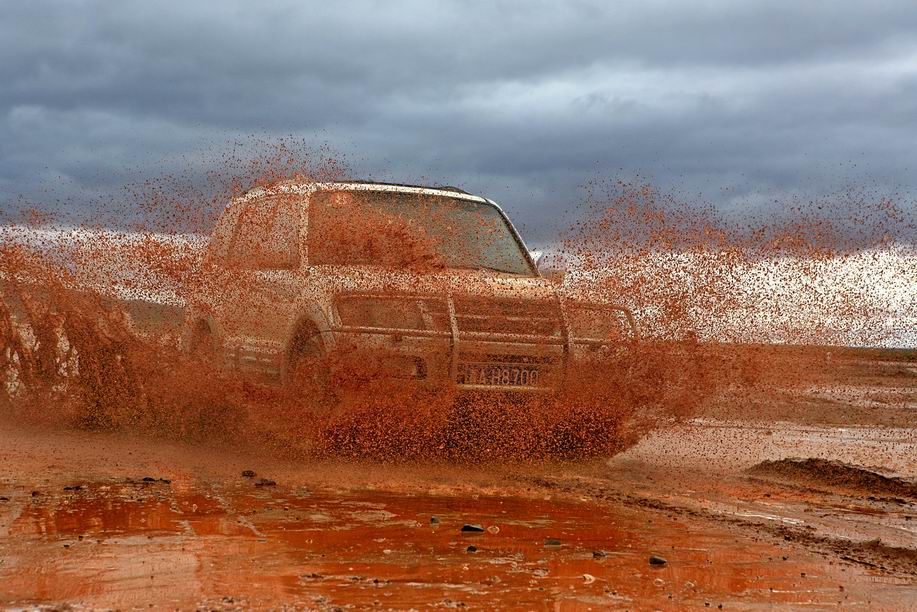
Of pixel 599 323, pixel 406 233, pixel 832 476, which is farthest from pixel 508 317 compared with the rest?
pixel 832 476

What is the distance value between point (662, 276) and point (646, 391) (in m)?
1.19

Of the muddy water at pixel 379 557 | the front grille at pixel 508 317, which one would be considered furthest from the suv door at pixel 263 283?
the muddy water at pixel 379 557

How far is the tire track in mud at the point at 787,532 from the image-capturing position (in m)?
5.76

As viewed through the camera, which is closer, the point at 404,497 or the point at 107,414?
the point at 404,497

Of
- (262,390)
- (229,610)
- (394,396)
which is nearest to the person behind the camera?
(229,610)

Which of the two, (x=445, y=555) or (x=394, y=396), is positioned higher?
(x=394, y=396)

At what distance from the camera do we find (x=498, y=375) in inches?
325

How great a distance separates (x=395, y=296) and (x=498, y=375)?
3.19 feet

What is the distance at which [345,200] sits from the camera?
30.6ft

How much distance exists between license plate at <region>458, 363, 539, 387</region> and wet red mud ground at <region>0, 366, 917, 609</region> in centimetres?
70

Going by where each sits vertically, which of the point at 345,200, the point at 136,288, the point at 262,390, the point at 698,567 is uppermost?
the point at 345,200

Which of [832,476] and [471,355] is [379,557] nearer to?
[471,355]

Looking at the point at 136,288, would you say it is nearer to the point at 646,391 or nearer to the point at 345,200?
the point at 345,200

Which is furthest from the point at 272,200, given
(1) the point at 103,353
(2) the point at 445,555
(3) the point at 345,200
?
(2) the point at 445,555
